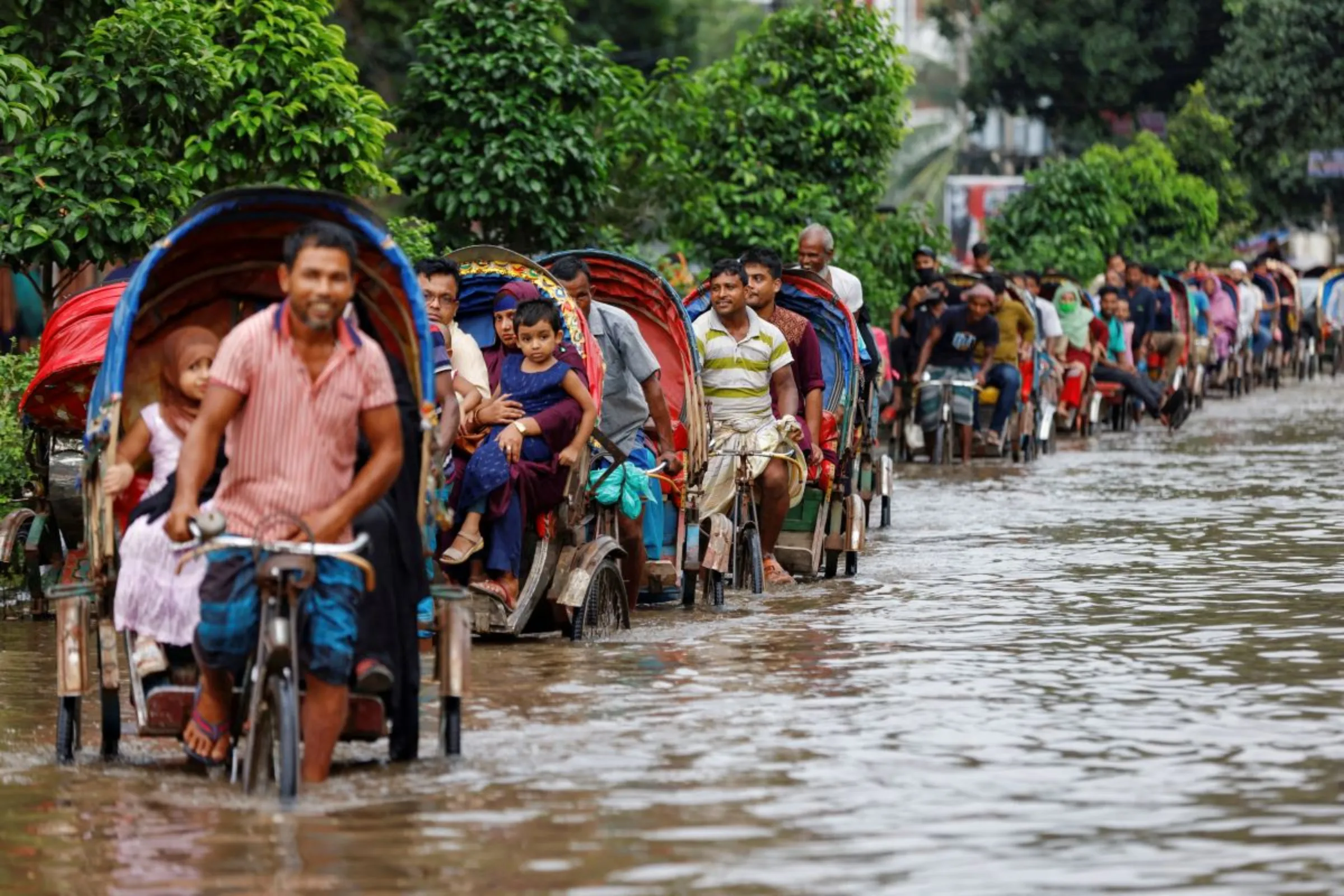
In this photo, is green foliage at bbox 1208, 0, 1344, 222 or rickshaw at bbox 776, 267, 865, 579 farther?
green foliage at bbox 1208, 0, 1344, 222

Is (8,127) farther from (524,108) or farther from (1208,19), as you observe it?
(1208,19)

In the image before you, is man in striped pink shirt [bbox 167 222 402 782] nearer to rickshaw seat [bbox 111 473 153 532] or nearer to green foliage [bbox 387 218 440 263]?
rickshaw seat [bbox 111 473 153 532]

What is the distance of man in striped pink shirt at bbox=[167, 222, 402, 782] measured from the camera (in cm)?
758

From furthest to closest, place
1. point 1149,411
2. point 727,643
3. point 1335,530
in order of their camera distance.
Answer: point 1149,411, point 1335,530, point 727,643

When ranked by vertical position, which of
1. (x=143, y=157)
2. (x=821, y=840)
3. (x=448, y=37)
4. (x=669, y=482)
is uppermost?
(x=448, y=37)

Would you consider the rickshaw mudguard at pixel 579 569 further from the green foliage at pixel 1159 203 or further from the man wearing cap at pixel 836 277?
the green foliage at pixel 1159 203

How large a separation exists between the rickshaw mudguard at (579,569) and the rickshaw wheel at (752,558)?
186 centimetres

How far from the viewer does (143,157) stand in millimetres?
13453

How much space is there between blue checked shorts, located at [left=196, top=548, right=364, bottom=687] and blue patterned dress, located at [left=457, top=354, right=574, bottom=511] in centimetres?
333

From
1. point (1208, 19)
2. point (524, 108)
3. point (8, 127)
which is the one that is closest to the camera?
point (8, 127)

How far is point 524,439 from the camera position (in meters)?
11.2

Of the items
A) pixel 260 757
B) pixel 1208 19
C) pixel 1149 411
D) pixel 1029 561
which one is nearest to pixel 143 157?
pixel 1029 561

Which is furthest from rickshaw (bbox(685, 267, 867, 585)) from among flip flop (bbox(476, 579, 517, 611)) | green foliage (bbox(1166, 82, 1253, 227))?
green foliage (bbox(1166, 82, 1253, 227))

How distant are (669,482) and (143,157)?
10.4ft
